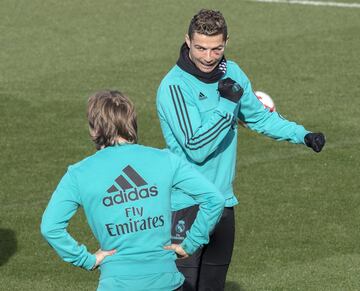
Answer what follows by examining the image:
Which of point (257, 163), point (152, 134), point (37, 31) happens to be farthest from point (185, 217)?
point (37, 31)

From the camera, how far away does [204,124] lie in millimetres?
7633

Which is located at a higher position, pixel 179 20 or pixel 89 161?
pixel 89 161

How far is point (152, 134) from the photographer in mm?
15406

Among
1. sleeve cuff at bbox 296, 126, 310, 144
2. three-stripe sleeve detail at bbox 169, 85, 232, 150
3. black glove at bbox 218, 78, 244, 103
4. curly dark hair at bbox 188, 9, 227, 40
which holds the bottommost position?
sleeve cuff at bbox 296, 126, 310, 144

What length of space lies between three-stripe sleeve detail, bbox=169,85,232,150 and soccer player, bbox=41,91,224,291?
1.05m

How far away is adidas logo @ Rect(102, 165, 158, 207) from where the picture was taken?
20.7 ft

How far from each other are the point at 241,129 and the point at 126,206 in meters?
9.51

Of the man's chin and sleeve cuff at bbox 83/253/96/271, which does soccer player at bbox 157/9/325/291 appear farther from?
sleeve cuff at bbox 83/253/96/271

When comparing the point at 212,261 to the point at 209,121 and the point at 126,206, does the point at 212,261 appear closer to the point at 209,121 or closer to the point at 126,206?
the point at 209,121

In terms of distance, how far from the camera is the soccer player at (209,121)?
7.60 m

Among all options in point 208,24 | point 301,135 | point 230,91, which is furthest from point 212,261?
point 208,24

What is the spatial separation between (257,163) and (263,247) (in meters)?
2.90

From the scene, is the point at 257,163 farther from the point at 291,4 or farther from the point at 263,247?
the point at 291,4

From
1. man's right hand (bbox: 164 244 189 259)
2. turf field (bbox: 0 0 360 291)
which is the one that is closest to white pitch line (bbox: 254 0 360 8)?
turf field (bbox: 0 0 360 291)
